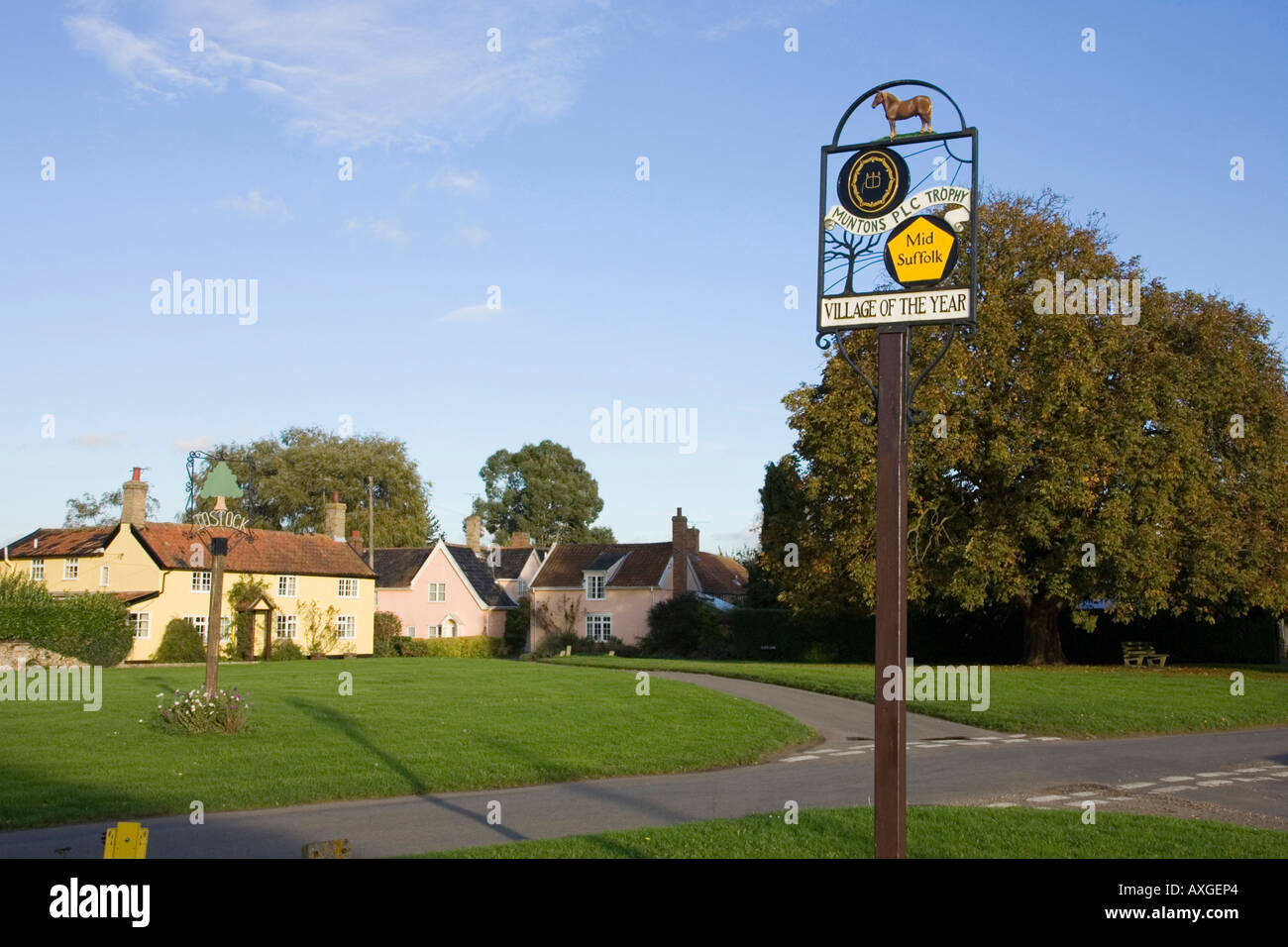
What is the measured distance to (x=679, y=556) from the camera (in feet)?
200

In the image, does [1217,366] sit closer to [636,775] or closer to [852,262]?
[636,775]

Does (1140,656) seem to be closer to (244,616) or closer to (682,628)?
(682,628)

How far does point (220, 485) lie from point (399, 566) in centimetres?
4964

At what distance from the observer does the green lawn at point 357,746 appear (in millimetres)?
13172

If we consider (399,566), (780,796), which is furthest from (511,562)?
(780,796)

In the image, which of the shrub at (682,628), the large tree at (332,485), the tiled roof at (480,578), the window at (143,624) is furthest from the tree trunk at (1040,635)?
the large tree at (332,485)

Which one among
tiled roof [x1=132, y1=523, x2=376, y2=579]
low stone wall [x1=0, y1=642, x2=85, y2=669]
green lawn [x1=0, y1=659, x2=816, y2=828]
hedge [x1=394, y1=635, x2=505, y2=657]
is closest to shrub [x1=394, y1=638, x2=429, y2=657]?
hedge [x1=394, y1=635, x2=505, y2=657]

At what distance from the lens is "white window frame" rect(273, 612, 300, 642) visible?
52.2m

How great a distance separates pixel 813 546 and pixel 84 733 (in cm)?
2372

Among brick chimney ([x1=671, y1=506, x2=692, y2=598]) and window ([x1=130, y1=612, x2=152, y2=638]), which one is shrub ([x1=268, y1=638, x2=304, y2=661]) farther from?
brick chimney ([x1=671, y1=506, x2=692, y2=598])

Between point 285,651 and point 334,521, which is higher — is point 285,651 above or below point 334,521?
below

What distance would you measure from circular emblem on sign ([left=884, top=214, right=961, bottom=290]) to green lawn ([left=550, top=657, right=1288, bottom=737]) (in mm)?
14833

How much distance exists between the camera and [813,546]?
119 ft

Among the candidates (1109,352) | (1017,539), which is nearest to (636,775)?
(1017,539)
